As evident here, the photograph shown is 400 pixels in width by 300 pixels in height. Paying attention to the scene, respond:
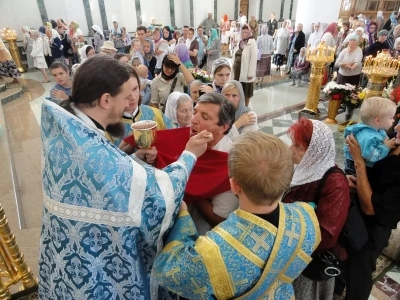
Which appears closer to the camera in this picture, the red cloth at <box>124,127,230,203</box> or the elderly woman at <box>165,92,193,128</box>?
the red cloth at <box>124,127,230,203</box>

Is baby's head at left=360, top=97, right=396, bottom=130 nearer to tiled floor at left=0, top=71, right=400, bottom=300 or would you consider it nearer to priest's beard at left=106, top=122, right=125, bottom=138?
tiled floor at left=0, top=71, right=400, bottom=300

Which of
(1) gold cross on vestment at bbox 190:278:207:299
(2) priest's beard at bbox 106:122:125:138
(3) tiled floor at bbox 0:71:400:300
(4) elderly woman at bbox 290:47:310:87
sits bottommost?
(3) tiled floor at bbox 0:71:400:300

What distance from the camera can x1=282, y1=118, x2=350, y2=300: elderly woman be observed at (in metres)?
1.36

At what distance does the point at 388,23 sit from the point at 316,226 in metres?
12.2

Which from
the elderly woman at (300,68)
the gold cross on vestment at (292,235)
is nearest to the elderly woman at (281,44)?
the elderly woman at (300,68)

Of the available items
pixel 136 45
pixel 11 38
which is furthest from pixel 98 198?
pixel 11 38

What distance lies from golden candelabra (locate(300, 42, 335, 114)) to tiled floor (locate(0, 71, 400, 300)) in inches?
17.4

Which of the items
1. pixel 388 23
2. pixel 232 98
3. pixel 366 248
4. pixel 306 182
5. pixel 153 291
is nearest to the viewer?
pixel 153 291

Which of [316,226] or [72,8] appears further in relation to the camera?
[72,8]

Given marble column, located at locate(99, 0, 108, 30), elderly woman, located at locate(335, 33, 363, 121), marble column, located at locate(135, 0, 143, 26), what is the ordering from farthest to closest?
marble column, located at locate(135, 0, 143, 26) < marble column, located at locate(99, 0, 108, 30) < elderly woman, located at locate(335, 33, 363, 121)

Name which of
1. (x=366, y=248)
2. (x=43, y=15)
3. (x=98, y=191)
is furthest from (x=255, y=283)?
(x=43, y=15)

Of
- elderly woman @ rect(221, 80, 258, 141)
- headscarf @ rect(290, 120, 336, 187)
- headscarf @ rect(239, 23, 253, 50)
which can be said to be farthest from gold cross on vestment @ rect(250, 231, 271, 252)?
headscarf @ rect(239, 23, 253, 50)

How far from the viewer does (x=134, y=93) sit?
6.44ft

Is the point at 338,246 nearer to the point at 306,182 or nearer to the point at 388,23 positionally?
the point at 306,182
